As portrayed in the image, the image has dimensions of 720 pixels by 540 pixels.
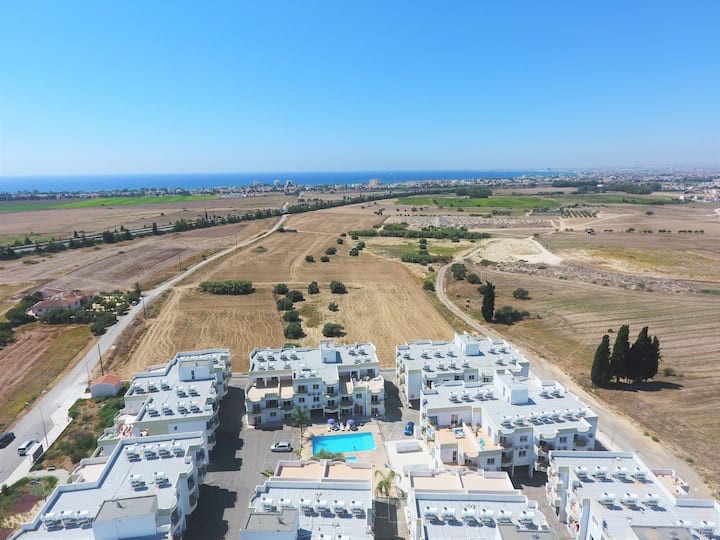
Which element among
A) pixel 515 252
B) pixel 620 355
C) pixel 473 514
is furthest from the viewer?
pixel 515 252

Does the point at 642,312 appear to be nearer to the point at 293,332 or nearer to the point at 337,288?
the point at 337,288

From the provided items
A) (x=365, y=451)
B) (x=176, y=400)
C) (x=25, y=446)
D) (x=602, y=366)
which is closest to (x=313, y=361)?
(x=365, y=451)

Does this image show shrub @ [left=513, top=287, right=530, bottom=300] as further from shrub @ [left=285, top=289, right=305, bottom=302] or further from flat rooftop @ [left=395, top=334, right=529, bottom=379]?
shrub @ [left=285, top=289, right=305, bottom=302]

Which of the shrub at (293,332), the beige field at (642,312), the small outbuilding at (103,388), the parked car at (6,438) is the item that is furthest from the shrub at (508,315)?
the parked car at (6,438)

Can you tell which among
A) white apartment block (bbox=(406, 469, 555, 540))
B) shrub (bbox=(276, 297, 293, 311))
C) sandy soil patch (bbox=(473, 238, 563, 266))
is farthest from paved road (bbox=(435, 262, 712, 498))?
sandy soil patch (bbox=(473, 238, 563, 266))

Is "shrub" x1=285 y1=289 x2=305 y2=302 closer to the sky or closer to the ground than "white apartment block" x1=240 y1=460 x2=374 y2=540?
closer to the ground
